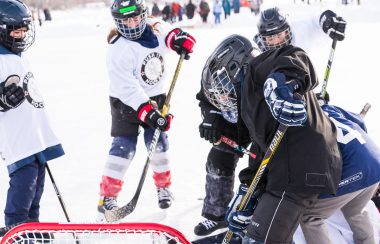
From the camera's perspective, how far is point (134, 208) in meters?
3.71

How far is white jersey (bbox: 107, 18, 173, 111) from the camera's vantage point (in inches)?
146

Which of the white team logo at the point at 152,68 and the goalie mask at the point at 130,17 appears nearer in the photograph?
the goalie mask at the point at 130,17

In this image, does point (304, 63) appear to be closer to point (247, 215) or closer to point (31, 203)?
point (247, 215)

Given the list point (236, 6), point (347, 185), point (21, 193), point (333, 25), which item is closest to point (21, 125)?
point (21, 193)

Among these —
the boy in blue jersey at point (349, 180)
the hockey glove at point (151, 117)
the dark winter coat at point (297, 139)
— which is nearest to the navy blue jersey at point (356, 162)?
the boy in blue jersey at point (349, 180)

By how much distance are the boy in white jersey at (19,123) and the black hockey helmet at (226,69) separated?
0.96 metres

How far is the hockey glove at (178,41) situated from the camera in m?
3.92

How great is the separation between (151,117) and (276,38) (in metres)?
0.88

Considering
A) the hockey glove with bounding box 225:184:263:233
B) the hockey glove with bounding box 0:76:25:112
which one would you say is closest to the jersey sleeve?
the hockey glove with bounding box 225:184:263:233

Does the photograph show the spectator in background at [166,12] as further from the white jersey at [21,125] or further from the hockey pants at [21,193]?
the hockey pants at [21,193]

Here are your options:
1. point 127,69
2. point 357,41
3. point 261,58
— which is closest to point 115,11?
point 127,69

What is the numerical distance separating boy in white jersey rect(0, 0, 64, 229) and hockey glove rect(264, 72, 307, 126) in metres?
1.44

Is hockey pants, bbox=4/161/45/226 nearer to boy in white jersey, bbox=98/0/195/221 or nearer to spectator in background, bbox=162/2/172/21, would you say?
boy in white jersey, bbox=98/0/195/221

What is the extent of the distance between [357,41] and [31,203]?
10024 millimetres
